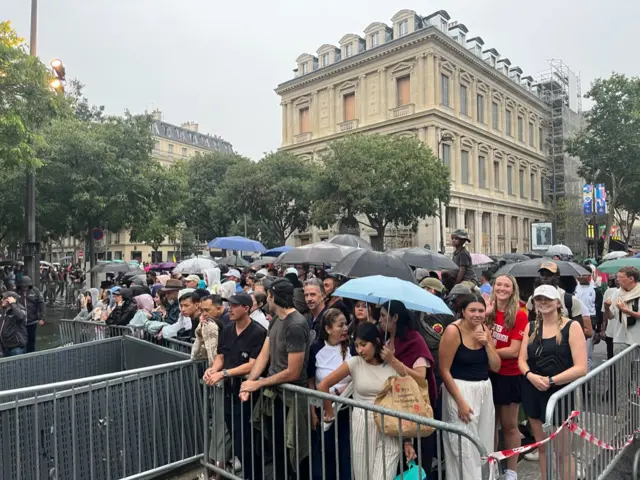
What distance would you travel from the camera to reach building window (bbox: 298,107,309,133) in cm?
4569

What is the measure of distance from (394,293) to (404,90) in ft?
123

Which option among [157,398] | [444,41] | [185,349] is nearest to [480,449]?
[157,398]

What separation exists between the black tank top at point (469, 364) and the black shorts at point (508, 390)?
0.65 m

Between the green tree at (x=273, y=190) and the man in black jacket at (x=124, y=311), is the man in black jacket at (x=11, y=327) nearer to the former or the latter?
the man in black jacket at (x=124, y=311)

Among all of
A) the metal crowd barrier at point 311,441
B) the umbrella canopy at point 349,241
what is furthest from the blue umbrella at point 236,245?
the metal crowd barrier at point 311,441

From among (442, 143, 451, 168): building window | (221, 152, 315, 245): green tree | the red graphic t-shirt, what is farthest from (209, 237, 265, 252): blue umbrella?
(442, 143, 451, 168): building window

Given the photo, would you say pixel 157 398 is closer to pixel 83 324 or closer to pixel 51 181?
pixel 83 324

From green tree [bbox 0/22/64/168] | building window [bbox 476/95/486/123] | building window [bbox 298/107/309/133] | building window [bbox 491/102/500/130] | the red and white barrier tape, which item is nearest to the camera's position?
the red and white barrier tape

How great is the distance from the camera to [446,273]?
326 inches

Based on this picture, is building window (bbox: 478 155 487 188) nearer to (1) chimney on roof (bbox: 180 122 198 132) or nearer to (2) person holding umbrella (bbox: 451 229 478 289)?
(2) person holding umbrella (bbox: 451 229 478 289)

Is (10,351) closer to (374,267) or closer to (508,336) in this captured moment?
(374,267)

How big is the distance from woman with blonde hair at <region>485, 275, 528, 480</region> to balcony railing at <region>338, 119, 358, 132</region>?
3765 centimetres

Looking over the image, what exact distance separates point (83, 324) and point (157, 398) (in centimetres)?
504

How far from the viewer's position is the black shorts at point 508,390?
14.0 feet
